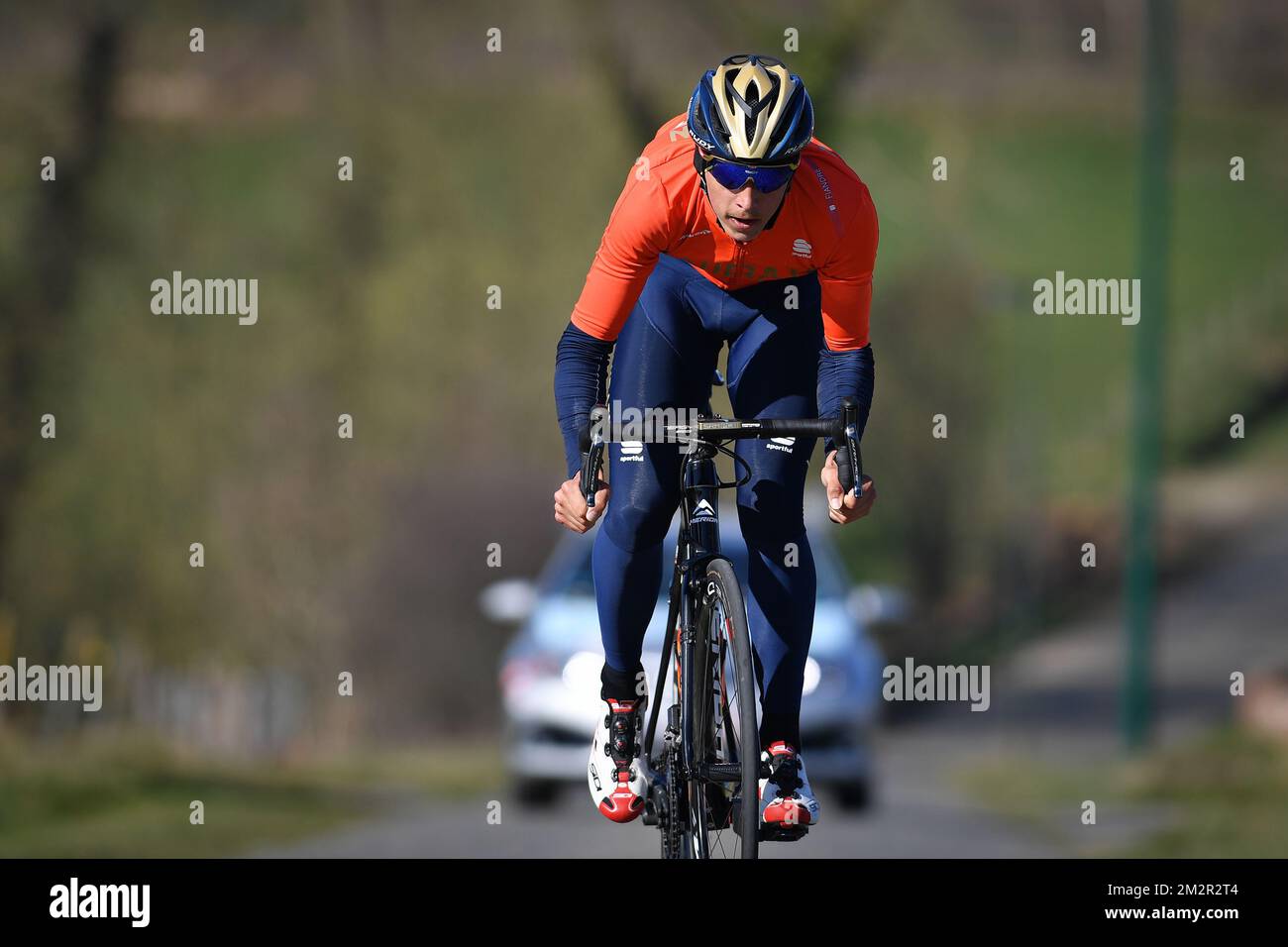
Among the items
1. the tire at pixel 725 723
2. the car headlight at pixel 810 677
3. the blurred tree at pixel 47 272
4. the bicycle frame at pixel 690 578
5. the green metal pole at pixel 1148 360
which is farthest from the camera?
the blurred tree at pixel 47 272

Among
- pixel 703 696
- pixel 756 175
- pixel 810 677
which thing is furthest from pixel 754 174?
pixel 703 696

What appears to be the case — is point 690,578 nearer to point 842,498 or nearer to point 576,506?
point 576,506

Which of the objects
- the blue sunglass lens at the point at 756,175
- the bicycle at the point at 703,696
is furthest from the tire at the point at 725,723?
the blue sunglass lens at the point at 756,175

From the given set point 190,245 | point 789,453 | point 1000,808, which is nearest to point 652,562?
point 789,453

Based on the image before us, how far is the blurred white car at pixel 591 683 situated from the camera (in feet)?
33.8

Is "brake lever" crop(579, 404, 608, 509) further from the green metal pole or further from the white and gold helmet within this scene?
the green metal pole

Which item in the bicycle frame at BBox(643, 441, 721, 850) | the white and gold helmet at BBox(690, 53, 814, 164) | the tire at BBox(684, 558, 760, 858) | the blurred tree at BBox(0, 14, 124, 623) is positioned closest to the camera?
the white and gold helmet at BBox(690, 53, 814, 164)

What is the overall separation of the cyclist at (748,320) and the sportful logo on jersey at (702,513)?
305 mm

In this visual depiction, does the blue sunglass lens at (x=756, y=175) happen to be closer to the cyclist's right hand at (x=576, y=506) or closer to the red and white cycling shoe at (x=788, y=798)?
the cyclist's right hand at (x=576, y=506)

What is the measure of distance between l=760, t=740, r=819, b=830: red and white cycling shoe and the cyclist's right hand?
2.78 ft

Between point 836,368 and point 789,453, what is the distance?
230 mm

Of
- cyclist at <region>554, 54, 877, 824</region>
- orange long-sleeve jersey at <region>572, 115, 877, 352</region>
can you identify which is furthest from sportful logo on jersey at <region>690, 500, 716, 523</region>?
orange long-sleeve jersey at <region>572, 115, 877, 352</region>

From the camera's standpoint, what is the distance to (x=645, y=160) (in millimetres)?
4824

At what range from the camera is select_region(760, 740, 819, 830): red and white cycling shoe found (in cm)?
500
